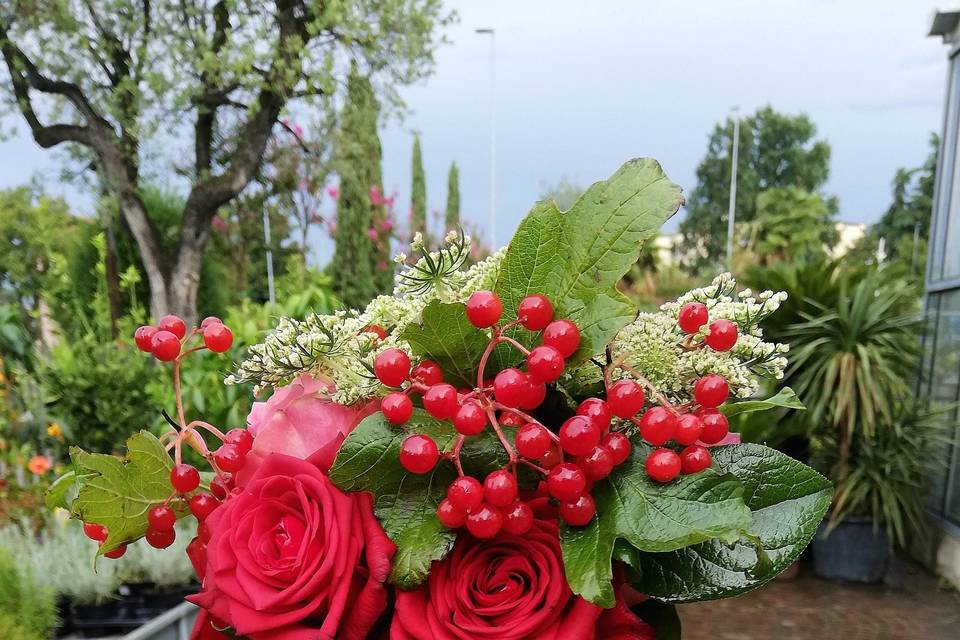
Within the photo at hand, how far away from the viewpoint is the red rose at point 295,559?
0.56 m

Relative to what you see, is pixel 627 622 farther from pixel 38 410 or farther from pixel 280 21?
pixel 280 21

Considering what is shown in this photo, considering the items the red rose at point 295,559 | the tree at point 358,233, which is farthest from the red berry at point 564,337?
the tree at point 358,233

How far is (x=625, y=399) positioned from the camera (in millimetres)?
536

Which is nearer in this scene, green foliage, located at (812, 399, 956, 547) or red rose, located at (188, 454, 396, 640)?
red rose, located at (188, 454, 396, 640)

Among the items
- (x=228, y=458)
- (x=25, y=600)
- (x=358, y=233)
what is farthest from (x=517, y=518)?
(x=358, y=233)

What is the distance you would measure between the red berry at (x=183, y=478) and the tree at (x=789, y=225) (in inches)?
1096

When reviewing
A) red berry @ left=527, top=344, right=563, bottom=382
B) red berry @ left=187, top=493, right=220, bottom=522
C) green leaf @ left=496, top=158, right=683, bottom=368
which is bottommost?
red berry @ left=187, top=493, right=220, bottom=522

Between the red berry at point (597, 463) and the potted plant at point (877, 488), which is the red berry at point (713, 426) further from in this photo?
the potted plant at point (877, 488)

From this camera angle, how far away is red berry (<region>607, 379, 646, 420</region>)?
0.54m

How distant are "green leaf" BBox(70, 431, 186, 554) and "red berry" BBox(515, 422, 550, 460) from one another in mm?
337

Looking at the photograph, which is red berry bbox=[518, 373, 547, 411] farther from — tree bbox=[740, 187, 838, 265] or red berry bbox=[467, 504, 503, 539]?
tree bbox=[740, 187, 838, 265]

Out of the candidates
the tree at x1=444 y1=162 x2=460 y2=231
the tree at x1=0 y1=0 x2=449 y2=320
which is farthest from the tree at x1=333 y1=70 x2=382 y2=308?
the tree at x1=444 y1=162 x2=460 y2=231

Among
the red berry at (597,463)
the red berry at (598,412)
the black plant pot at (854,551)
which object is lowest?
the black plant pot at (854,551)

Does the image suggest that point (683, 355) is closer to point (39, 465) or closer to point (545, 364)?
point (545, 364)
